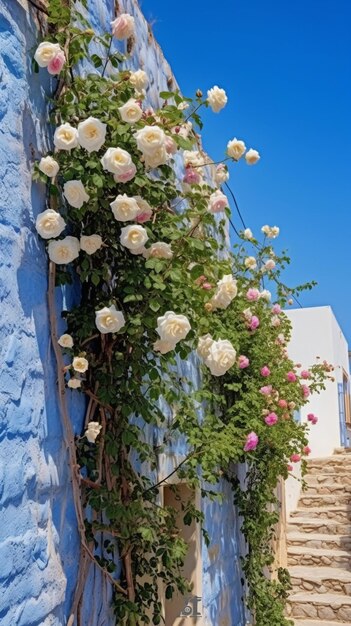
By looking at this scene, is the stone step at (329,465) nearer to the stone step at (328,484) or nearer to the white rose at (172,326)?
the stone step at (328,484)

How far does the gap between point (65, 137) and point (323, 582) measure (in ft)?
24.6

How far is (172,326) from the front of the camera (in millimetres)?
2314

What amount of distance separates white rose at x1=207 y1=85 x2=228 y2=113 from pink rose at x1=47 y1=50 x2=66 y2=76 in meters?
0.94

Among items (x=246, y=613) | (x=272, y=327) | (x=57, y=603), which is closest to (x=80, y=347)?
(x=57, y=603)

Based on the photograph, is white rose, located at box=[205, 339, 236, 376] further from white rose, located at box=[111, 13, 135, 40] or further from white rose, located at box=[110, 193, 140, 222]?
white rose, located at box=[111, 13, 135, 40]

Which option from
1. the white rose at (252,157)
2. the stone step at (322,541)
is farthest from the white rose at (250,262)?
the stone step at (322,541)

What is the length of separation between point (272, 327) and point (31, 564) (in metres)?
3.95

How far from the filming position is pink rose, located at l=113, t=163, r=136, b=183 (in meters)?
2.23

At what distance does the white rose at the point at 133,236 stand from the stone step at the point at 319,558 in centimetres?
759

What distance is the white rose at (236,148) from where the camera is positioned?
10.5ft

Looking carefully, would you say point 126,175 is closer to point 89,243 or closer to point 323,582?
point 89,243

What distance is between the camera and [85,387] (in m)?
2.47

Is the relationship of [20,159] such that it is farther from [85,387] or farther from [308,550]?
[308,550]

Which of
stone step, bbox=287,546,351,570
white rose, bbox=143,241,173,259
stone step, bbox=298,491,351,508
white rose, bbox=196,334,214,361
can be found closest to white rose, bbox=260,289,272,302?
white rose, bbox=196,334,214,361
